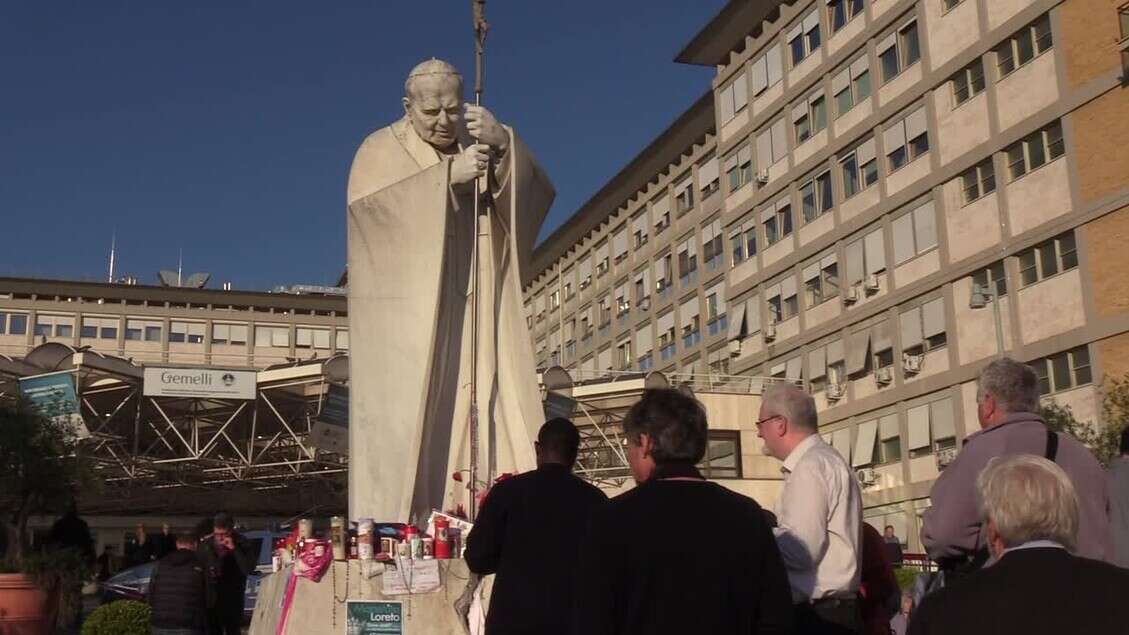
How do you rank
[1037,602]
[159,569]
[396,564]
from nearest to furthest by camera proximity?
[1037,602] → [396,564] → [159,569]

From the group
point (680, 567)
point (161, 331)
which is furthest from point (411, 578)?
point (161, 331)

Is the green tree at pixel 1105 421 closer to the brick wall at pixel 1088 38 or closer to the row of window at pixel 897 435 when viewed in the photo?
the row of window at pixel 897 435

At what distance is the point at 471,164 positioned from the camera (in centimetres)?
1052

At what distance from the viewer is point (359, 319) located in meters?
10.9

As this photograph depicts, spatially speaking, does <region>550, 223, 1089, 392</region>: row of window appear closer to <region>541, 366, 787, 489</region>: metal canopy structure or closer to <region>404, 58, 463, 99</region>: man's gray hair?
<region>541, 366, 787, 489</region>: metal canopy structure

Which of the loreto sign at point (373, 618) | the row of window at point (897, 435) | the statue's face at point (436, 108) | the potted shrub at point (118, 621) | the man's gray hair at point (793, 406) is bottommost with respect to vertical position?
the potted shrub at point (118, 621)

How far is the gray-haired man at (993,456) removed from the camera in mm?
4883

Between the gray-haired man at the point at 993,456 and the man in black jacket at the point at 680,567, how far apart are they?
1.03 m

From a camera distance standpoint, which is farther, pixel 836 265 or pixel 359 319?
pixel 836 265

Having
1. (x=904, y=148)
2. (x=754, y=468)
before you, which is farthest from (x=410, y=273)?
(x=754, y=468)

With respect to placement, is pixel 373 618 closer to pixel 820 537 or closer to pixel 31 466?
pixel 820 537

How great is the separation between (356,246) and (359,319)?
577mm

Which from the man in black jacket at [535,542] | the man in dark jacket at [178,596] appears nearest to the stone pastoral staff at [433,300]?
the man in dark jacket at [178,596]

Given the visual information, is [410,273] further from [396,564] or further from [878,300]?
[878,300]
